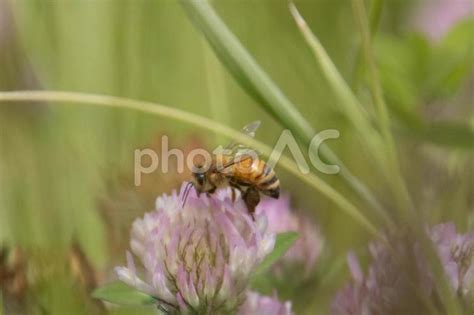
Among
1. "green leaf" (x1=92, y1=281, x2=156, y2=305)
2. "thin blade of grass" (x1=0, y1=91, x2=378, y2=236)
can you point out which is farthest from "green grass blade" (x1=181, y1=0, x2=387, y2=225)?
"green leaf" (x1=92, y1=281, x2=156, y2=305)

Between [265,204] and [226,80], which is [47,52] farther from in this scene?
[265,204]

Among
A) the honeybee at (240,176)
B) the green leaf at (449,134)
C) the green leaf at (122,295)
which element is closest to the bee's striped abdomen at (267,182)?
the honeybee at (240,176)

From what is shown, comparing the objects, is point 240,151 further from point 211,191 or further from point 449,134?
point 449,134

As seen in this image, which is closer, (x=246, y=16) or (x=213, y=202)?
(x=213, y=202)

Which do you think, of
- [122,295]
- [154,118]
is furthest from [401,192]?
[154,118]

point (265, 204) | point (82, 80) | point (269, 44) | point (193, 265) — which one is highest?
point (269, 44)

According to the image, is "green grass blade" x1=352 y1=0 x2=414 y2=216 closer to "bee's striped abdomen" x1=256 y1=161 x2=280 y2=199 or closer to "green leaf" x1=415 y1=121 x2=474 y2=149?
"bee's striped abdomen" x1=256 y1=161 x2=280 y2=199

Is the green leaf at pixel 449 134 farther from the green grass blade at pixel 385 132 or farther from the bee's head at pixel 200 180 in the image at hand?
the bee's head at pixel 200 180

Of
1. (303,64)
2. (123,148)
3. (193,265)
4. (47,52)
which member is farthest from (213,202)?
(47,52)
